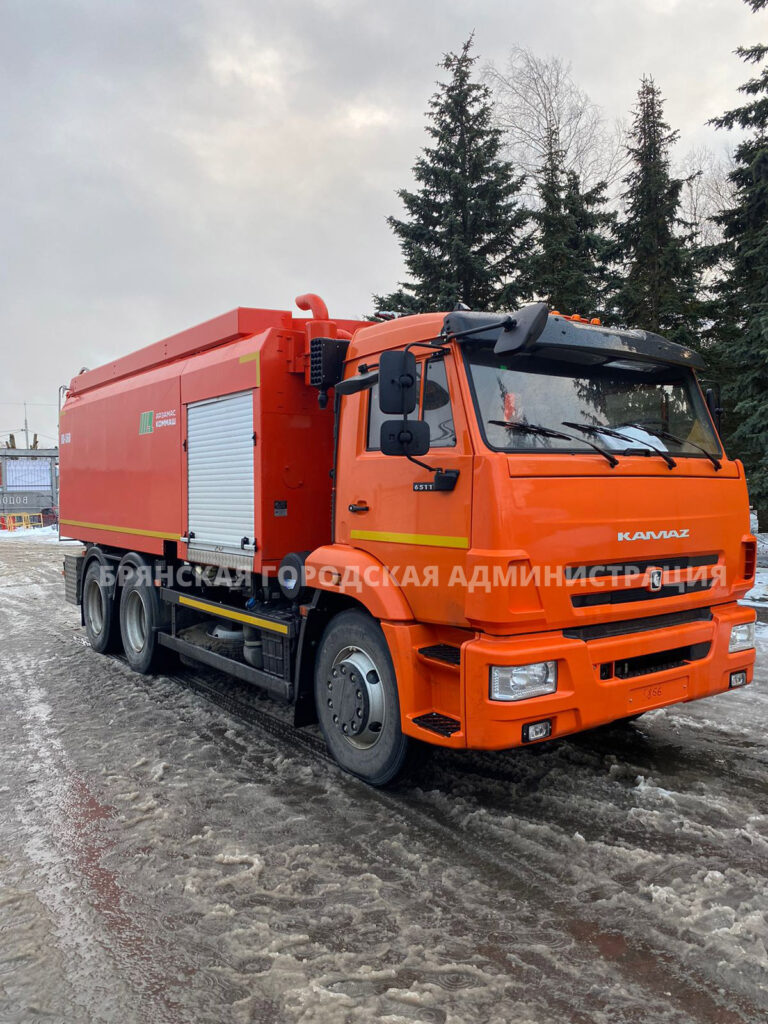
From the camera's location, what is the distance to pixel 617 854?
350 centimetres

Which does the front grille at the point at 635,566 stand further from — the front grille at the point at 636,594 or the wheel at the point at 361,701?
the wheel at the point at 361,701

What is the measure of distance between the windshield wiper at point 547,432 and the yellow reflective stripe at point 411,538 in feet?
2.10

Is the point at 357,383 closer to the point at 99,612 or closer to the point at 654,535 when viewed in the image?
the point at 654,535

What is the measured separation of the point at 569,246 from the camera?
18562 millimetres

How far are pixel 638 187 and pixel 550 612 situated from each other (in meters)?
17.9

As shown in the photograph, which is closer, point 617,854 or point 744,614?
point 617,854

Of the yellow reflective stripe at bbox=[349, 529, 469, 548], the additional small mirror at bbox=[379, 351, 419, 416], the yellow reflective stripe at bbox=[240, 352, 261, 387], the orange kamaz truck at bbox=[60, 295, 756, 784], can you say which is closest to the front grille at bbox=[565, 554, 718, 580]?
the orange kamaz truck at bbox=[60, 295, 756, 784]

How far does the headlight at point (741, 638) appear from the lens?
176 inches

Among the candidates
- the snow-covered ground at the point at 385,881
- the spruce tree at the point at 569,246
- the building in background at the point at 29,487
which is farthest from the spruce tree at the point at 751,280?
the building in background at the point at 29,487

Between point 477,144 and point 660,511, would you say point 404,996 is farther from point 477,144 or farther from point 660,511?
point 477,144

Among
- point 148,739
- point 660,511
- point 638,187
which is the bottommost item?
point 148,739

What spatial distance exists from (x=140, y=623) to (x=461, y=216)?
14436 millimetres

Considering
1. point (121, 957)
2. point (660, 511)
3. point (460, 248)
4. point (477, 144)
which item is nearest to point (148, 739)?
point (121, 957)

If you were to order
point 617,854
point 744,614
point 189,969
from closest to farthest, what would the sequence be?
point 189,969 → point 617,854 → point 744,614
